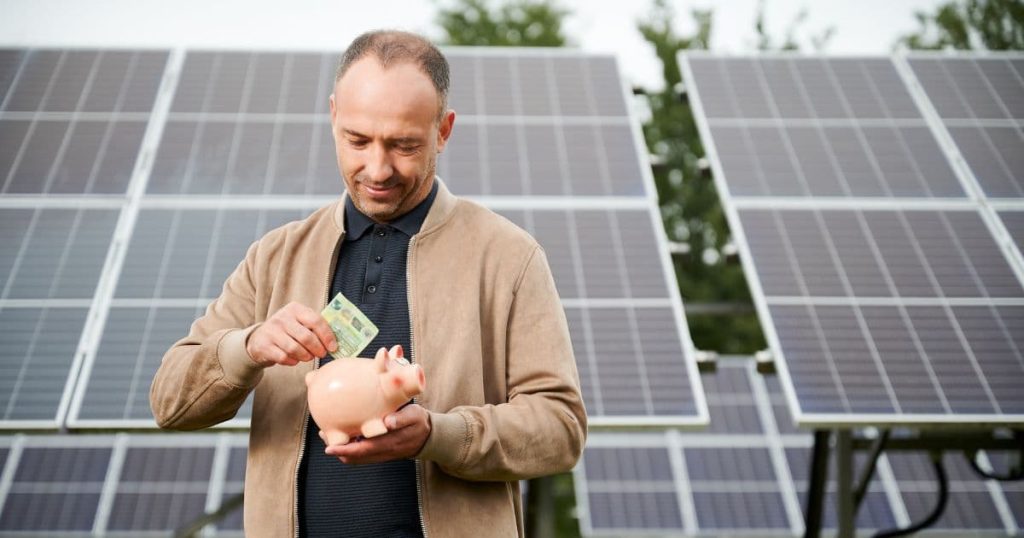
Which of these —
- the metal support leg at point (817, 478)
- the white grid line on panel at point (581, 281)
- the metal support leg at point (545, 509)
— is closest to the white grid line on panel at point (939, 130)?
the metal support leg at point (817, 478)

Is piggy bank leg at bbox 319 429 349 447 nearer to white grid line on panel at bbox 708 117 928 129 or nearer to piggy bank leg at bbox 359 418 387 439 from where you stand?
piggy bank leg at bbox 359 418 387 439

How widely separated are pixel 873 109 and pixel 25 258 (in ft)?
18.1

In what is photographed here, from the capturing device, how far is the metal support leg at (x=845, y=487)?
527cm

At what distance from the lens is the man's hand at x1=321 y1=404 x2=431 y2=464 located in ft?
6.53

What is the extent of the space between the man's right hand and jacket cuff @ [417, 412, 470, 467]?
0.92 feet

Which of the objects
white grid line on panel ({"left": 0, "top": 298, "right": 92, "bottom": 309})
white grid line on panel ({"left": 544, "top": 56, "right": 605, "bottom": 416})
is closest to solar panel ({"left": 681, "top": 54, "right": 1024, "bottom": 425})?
white grid line on panel ({"left": 544, "top": 56, "right": 605, "bottom": 416})

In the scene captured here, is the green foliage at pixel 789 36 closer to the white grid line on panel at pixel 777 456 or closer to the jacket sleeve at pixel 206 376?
the white grid line on panel at pixel 777 456

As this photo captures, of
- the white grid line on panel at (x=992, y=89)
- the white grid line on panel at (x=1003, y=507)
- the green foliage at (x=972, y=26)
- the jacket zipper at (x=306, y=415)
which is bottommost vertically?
the white grid line on panel at (x=1003, y=507)

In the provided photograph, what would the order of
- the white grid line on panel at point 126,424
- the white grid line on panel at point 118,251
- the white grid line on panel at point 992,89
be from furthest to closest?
the white grid line on panel at point 992,89
the white grid line on panel at point 118,251
the white grid line on panel at point 126,424

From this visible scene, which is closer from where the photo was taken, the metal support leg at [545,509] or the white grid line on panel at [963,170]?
the metal support leg at [545,509]

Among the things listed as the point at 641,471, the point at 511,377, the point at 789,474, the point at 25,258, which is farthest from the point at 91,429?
the point at 789,474

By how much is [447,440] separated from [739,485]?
7.97 metres

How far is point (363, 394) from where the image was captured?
2014 mm

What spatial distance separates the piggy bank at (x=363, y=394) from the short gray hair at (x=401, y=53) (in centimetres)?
60
